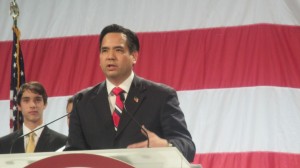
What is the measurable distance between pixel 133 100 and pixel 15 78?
201cm

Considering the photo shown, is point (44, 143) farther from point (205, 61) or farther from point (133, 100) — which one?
point (205, 61)

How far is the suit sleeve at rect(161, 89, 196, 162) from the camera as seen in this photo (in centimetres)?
234

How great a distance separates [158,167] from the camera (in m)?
1.72

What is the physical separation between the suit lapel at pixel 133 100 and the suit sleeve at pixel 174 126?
0.10m

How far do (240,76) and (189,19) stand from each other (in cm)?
55

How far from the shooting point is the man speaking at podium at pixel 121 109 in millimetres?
2426

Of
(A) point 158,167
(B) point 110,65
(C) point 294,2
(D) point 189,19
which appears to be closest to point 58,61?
Answer: (D) point 189,19

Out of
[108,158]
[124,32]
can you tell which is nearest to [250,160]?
[124,32]

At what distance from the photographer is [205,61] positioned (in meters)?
4.42

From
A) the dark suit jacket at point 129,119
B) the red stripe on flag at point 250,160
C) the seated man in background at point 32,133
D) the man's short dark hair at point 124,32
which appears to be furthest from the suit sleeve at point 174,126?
the red stripe on flag at point 250,160

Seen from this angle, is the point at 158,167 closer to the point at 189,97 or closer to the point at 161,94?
the point at 161,94

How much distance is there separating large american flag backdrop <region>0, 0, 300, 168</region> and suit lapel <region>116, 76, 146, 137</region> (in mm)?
1815

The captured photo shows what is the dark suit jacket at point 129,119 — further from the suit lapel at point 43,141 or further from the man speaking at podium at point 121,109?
the suit lapel at point 43,141

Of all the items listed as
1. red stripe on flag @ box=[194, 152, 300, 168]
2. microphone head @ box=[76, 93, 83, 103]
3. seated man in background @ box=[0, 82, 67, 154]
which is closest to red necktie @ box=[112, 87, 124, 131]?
microphone head @ box=[76, 93, 83, 103]
